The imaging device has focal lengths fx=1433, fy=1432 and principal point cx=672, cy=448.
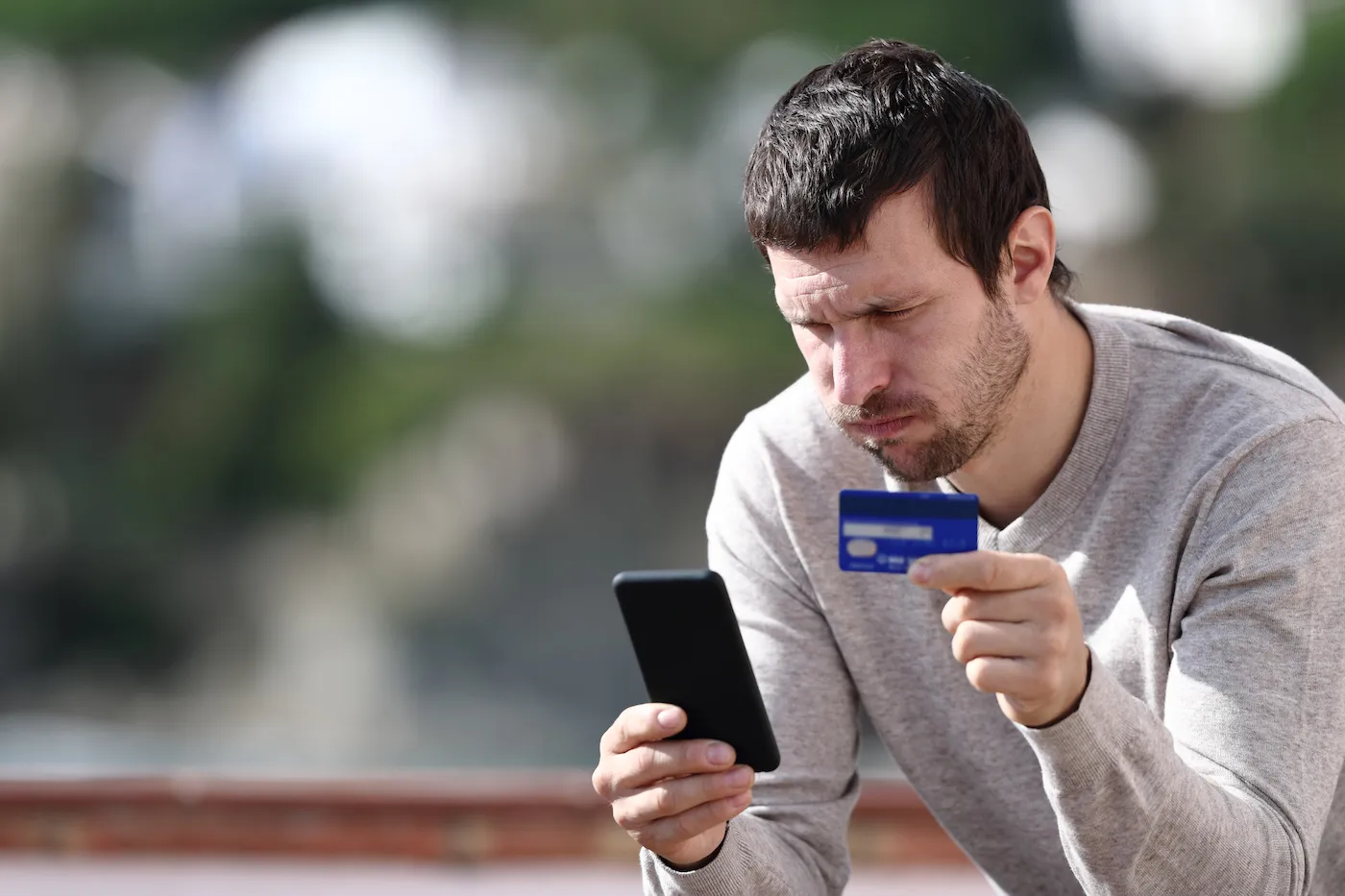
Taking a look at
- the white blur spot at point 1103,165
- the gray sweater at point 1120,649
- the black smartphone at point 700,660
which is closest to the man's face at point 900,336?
the gray sweater at point 1120,649

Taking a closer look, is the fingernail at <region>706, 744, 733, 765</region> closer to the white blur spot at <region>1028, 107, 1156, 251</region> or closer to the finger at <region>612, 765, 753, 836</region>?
the finger at <region>612, 765, 753, 836</region>

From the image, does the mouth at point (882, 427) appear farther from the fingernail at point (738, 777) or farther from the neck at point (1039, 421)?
the fingernail at point (738, 777)

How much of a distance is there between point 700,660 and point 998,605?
0.27 metres

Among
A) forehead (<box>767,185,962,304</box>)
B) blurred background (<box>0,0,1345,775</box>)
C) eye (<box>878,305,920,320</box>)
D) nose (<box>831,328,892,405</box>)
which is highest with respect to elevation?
forehead (<box>767,185,962,304</box>)

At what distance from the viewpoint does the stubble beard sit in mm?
1228

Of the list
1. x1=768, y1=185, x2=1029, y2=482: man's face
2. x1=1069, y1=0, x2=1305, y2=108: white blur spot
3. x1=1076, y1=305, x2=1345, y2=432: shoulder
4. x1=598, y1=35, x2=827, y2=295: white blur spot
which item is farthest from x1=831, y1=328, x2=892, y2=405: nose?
x1=1069, y1=0, x2=1305, y2=108: white blur spot

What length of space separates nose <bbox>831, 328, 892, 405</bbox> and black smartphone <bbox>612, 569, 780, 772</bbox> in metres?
0.22

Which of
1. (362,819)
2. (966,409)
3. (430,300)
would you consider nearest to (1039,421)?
(966,409)

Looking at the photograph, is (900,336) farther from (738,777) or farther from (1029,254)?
(738,777)

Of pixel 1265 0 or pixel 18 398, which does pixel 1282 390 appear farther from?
pixel 18 398

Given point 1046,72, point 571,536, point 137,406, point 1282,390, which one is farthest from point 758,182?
point 137,406

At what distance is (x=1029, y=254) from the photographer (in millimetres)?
1312

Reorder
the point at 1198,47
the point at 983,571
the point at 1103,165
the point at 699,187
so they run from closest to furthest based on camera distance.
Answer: the point at 983,571
the point at 1198,47
the point at 1103,165
the point at 699,187

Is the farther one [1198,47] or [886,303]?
[1198,47]
